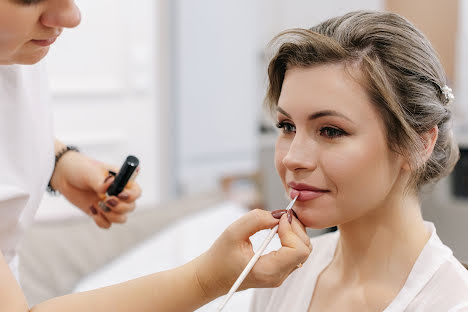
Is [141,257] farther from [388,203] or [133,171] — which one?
[388,203]

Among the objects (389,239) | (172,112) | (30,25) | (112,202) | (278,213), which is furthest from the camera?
(172,112)

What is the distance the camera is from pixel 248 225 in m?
0.69

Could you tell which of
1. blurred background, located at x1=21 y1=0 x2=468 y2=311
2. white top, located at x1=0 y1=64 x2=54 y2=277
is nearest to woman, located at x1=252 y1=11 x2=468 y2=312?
white top, located at x1=0 y1=64 x2=54 y2=277

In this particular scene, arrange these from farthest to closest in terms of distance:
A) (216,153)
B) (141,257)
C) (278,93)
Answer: (216,153) → (141,257) → (278,93)

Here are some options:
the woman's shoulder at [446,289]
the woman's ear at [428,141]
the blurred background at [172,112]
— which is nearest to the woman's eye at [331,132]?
the woman's ear at [428,141]

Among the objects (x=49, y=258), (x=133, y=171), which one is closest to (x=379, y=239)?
(x=133, y=171)

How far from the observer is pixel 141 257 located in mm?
1649

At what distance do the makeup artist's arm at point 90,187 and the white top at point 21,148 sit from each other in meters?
0.08

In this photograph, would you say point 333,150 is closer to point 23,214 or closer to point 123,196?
point 123,196

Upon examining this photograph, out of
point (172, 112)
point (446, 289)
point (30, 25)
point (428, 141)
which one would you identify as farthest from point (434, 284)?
point (172, 112)

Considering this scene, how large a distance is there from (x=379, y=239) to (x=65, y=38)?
2141 mm

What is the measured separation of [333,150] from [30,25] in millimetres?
423

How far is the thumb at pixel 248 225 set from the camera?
685 mm

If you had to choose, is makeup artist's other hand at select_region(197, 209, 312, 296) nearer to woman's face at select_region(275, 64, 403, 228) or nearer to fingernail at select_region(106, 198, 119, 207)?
woman's face at select_region(275, 64, 403, 228)
